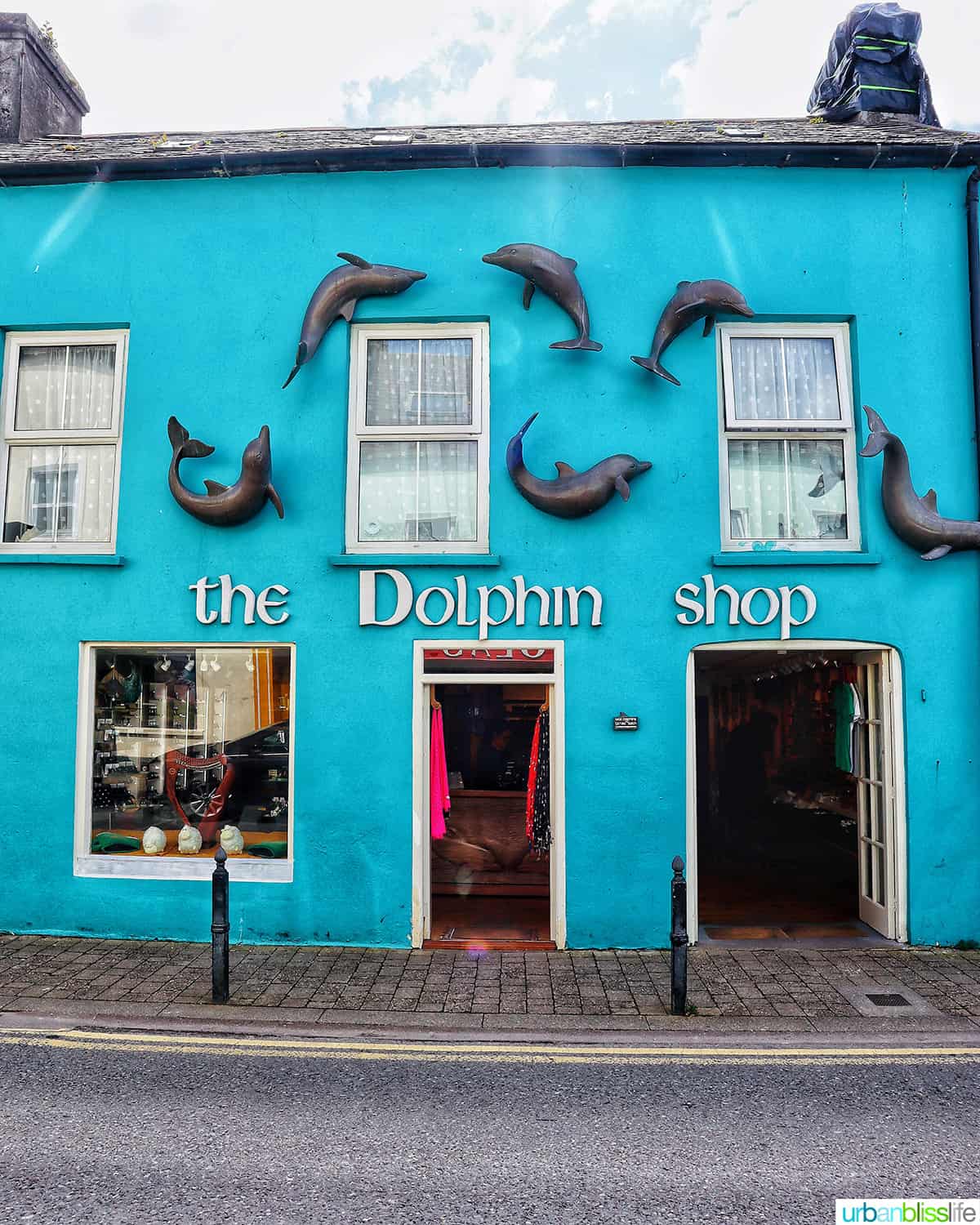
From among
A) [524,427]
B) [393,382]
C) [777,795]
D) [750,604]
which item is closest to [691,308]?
[524,427]

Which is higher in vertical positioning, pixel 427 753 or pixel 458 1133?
pixel 427 753

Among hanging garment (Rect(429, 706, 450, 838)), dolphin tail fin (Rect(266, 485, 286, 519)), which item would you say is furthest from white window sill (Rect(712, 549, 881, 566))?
dolphin tail fin (Rect(266, 485, 286, 519))

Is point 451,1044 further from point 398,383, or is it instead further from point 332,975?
point 398,383

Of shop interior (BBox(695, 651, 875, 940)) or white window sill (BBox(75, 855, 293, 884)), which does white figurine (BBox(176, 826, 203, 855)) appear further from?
shop interior (BBox(695, 651, 875, 940))

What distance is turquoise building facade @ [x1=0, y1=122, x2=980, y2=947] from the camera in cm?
804

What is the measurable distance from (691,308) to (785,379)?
1.21 meters

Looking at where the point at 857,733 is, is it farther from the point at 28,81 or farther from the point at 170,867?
the point at 28,81

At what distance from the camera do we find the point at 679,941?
6289 millimetres

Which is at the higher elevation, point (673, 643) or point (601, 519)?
point (601, 519)

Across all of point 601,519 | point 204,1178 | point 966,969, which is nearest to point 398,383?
point 601,519

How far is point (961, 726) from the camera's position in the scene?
8.09 meters

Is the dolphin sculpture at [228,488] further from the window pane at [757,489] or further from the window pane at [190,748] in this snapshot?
the window pane at [757,489]

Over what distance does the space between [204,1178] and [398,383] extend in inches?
262

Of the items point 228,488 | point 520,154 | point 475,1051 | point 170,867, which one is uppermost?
point 520,154
